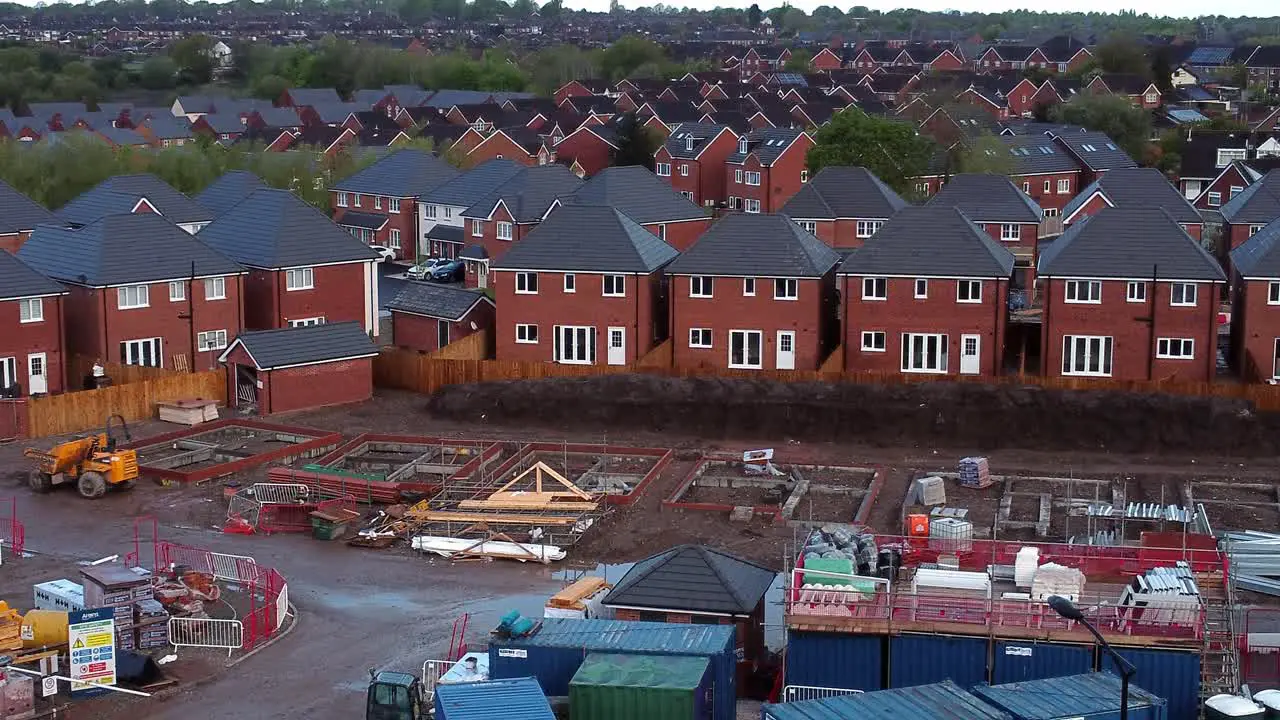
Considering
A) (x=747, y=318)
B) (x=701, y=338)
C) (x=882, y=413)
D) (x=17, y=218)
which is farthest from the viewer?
(x=17, y=218)

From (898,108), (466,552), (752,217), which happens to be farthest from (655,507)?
(898,108)

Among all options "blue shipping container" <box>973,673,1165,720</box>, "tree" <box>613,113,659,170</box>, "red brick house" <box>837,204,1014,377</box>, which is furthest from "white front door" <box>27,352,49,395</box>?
"tree" <box>613,113,659,170</box>

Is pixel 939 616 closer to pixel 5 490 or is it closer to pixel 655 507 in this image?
pixel 655 507

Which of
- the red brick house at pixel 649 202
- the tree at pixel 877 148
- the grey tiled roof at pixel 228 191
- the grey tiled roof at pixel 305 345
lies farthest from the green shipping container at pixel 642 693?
the tree at pixel 877 148

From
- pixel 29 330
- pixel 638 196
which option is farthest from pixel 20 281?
pixel 638 196

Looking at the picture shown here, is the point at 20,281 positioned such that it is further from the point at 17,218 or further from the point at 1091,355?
the point at 1091,355

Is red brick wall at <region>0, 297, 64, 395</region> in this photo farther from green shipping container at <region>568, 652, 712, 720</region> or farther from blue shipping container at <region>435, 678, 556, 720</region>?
green shipping container at <region>568, 652, 712, 720</region>

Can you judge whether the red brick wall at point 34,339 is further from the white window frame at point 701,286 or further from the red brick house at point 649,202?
the red brick house at point 649,202
